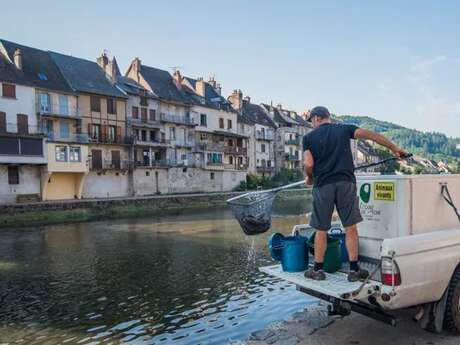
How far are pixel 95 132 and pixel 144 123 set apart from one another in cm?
684

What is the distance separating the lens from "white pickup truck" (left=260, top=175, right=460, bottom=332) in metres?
4.54

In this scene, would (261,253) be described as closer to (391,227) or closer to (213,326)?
(213,326)

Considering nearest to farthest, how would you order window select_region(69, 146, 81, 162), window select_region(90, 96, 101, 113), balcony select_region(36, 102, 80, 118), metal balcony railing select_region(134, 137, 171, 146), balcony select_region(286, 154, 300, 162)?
balcony select_region(36, 102, 80, 118) < window select_region(69, 146, 81, 162) < window select_region(90, 96, 101, 113) < metal balcony railing select_region(134, 137, 171, 146) < balcony select_region(286, 154, 300, 162)

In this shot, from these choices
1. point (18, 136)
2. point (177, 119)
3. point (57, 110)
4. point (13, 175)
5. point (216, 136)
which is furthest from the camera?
point (216, 136)

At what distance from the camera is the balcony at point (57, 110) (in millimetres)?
37531

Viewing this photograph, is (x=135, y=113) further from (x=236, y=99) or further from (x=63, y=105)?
(x=236, y=99)

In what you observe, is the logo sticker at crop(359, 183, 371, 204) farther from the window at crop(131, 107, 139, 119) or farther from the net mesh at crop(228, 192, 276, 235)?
the window at crop(131, 107, 139, 119)

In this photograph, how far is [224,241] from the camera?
17.5 meters

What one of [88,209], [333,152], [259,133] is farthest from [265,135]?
[333,152]

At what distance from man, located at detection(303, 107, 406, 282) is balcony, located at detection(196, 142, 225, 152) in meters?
50.1

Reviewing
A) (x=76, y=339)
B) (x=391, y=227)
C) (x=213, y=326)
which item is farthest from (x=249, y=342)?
(x=76, y=339)

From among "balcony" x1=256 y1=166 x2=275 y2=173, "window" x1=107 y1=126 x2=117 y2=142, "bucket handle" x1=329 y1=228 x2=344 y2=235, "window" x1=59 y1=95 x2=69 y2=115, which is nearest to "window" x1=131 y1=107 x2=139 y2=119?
"window" x1=107 y1=126 x2=117 y2=142

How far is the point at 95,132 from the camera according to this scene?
42.8 meters

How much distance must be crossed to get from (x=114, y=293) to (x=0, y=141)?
28.7 m
